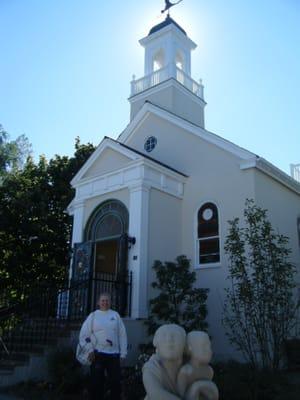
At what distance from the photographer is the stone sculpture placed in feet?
11.9

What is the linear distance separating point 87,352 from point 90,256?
662 cm

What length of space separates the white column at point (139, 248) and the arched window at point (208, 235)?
1.90 meters

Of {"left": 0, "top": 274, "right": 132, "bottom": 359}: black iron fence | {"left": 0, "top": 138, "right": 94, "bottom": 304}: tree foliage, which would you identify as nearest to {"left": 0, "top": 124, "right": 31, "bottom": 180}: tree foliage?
{"left": 0, "top": 138, "right": 94, "bottom": 304}: tree foliage

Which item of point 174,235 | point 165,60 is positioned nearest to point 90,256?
point 174,235

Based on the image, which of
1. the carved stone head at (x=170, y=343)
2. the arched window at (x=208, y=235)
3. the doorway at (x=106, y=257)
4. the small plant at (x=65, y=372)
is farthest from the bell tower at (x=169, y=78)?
the carved stone head at (x=170, y=343)

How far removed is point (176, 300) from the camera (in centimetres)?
1102

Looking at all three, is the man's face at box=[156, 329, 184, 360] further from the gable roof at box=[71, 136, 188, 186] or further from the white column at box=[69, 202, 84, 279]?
the white column at box=[69, 202, 84, 279]

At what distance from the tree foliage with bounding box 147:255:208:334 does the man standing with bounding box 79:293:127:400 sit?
14.0 feet

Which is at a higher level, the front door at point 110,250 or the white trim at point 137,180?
the white trim at point 137,180

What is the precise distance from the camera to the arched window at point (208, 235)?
12.7m

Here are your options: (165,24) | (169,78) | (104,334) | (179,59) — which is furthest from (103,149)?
(104,334)

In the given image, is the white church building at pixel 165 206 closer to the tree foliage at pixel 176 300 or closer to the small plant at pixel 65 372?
the tree foliage at pixel 176 300

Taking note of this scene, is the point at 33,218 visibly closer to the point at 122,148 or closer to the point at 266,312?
the point at 122,148

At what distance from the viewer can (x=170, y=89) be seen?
16.7 m
